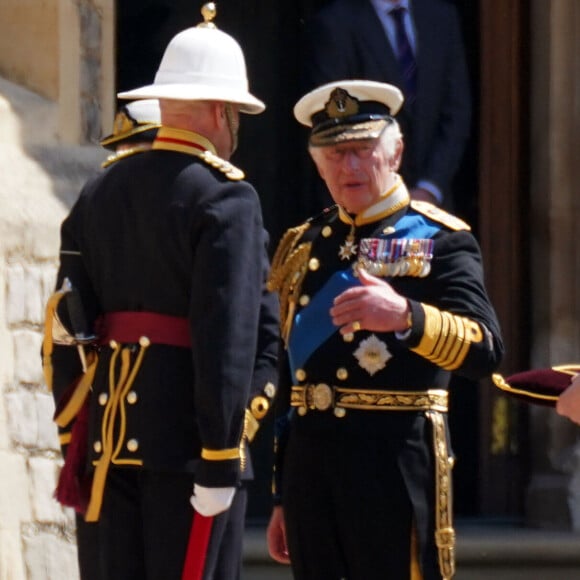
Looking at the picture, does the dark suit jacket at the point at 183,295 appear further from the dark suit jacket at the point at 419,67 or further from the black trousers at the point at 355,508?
the dark suit jacket at the point at 419,67

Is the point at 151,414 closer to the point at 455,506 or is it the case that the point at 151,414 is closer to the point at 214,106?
the point at 214,106

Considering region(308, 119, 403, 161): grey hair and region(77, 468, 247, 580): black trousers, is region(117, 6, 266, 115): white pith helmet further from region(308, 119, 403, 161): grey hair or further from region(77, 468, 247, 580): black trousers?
region(77, 468, 247, 580): black trousers

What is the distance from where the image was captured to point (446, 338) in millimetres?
5094

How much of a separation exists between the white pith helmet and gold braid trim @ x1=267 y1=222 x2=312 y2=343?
53 centimetres

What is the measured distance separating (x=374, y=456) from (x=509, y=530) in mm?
2177

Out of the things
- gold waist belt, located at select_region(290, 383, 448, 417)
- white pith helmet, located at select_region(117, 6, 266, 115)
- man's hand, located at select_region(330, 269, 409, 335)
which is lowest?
gold waist belt, located at select_region(290, 383, 448, 417)

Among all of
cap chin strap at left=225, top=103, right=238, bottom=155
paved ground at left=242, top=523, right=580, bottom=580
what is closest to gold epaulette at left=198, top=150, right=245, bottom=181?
cap chin strap at left=225, top=103, right=238, bottom=155

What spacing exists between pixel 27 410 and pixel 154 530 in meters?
1.76

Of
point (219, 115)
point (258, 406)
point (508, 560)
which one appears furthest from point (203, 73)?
point (508, 560)

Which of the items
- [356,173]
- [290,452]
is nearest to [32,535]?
[290,452]

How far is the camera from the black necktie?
7.34m

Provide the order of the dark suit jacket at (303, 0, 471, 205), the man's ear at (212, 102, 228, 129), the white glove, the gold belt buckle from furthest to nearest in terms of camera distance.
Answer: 1. the dark suit jacket at (303, 0, 471, 205)
2. the gold belt buckle
3. the man's ear at (212, 102, 228, 129)
4. the white glove

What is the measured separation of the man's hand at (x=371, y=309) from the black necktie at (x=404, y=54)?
2.38 m

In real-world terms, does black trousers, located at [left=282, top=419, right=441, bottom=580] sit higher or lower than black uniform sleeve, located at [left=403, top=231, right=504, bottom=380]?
lower
